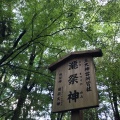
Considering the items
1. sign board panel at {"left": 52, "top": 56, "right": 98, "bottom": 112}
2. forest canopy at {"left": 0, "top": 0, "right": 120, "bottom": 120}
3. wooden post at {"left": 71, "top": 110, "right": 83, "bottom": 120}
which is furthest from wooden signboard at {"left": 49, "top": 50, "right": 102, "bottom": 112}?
forest canopy at {"left": 0, "top": 0, "right": 120, "bottom": 120}

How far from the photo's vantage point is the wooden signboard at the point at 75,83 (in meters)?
3.95

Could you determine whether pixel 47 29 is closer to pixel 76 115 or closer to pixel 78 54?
pixel 78 54

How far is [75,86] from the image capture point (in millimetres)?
4352

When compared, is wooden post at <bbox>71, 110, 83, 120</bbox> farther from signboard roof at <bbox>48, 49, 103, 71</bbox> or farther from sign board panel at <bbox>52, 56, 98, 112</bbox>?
signboard roof at <bbox>48, 49, 103, 71</bbox>

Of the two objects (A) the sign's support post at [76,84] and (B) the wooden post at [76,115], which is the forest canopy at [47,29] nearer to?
(A) the sign's support post at [76,84]

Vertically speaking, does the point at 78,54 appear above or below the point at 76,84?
above

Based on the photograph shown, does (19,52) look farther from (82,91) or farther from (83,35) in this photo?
(82,91)

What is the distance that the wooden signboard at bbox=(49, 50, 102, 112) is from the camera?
395 cm

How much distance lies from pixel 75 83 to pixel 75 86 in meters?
0.08

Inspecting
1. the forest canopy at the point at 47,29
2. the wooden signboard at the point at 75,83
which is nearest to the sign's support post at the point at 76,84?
the wooden signboard at the point at 75,83

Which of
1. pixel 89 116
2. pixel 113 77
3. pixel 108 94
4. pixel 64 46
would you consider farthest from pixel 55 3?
pixel 89 116

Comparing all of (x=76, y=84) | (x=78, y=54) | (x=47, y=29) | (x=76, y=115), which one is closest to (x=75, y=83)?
(x=76, y=84)

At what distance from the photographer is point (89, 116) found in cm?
1422

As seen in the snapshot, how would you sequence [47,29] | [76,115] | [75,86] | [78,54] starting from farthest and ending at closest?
[47,29] < [78,54] < [75,86] < [76,115]
